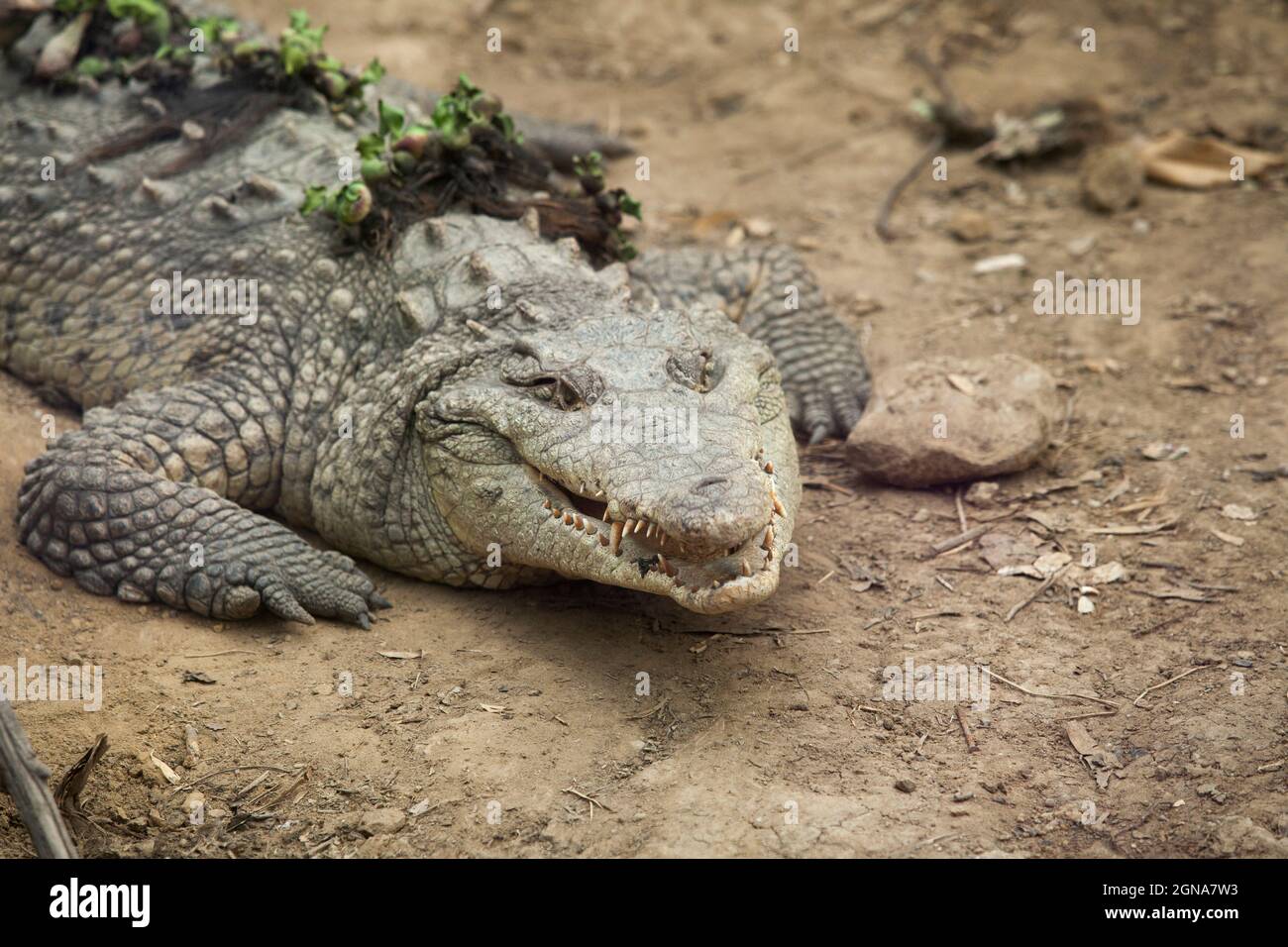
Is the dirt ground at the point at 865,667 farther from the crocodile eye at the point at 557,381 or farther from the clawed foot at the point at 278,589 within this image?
the crocodile eye at the point at 557,381

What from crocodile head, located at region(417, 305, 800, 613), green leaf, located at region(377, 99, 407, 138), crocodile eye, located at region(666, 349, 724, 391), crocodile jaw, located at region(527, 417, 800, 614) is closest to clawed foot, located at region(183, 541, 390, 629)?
crocodile head, located at region(417, 305, 800, 613)

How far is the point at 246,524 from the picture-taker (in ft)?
16.0

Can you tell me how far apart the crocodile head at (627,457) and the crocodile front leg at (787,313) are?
1.07m

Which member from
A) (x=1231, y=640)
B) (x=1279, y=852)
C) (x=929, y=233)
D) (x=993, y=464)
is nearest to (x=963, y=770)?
(x=1279, y=852)

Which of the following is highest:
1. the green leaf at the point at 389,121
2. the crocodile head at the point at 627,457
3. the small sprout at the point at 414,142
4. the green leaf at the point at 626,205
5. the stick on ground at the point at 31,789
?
the green leaf at the point at 389,121

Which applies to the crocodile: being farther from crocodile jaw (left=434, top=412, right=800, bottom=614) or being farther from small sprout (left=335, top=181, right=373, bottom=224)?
small sprout (left=335, top=181, right=373, bottom=224)

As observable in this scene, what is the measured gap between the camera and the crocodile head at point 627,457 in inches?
151

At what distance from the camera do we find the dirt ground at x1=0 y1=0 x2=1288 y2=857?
363 centimetres

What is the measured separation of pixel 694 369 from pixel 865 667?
3.95ft

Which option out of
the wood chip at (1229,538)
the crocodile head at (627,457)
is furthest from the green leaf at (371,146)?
the wood chip at (1229,538)
